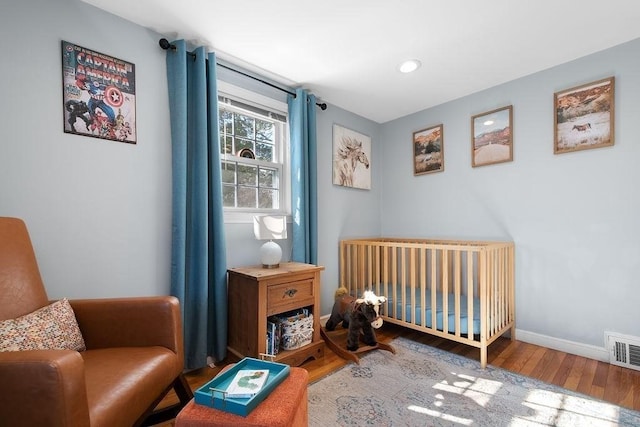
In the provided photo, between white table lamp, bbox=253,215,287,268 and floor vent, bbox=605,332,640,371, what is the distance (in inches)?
92.0

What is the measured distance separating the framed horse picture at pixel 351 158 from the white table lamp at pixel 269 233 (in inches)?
42.1

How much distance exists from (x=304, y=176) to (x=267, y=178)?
325 millimetres

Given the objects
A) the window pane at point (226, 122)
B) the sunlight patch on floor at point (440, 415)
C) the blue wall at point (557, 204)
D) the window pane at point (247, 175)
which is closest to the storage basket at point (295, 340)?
the sunlight patch on floor at point (440, 415)

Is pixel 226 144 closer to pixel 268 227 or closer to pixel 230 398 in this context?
pixel 268 227

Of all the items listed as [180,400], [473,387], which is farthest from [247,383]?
[473,387]

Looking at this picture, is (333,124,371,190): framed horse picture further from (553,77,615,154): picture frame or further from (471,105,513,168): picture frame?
(553,77,615,154): picture frame

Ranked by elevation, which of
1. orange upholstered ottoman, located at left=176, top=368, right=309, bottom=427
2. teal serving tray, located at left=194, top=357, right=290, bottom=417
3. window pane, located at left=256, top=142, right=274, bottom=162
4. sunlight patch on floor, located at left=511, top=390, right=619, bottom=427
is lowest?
sunlight patch on floor, located at left=511, top=390, right=619, bottom=427

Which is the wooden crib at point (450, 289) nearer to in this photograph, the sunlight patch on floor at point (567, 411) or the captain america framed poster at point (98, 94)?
the sunlight patch on floor at point (567, 411)

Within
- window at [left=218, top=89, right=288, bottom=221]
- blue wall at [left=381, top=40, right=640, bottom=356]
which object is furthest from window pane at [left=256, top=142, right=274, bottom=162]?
blue wall at [left=381, top=40, right=640, bottom=356]

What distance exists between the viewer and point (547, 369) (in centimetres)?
185

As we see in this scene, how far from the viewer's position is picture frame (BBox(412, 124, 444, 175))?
9.32ft

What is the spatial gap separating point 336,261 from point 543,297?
5.68ft

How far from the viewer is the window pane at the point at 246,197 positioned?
7.38 ft

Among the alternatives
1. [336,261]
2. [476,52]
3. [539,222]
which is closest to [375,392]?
[336,261]
